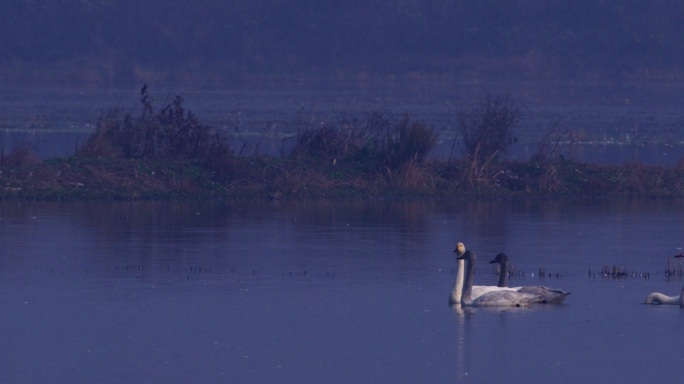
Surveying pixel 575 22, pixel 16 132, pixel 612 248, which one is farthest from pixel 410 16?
pixel 612 248

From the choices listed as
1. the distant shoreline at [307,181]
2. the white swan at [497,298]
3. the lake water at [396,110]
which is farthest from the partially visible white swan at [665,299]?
the lake water at [396,110]

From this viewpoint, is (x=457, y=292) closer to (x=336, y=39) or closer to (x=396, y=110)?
(x=396, y=110)

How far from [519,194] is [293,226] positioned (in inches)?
229

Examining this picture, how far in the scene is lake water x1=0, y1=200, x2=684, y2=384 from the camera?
566 inches

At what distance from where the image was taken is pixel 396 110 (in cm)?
6019

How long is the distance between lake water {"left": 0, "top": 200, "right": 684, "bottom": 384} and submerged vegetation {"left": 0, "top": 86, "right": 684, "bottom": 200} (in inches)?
39.4

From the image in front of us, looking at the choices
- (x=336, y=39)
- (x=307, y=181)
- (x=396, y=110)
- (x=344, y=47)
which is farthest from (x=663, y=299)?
(x=336, y=39)

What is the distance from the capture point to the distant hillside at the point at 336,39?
95.3 metres

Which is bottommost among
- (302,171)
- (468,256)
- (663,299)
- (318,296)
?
(318,296)

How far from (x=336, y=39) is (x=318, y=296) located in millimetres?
82197

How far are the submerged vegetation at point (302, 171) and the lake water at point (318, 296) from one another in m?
1.00

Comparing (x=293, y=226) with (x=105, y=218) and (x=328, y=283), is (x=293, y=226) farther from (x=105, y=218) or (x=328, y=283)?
(x=328, y=283)

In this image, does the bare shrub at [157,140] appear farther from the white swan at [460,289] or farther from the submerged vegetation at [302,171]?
the white swan at [460,289]

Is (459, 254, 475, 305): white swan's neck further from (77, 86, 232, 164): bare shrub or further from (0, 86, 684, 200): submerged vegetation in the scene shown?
(77, 86, 232, 164): bare shrub
